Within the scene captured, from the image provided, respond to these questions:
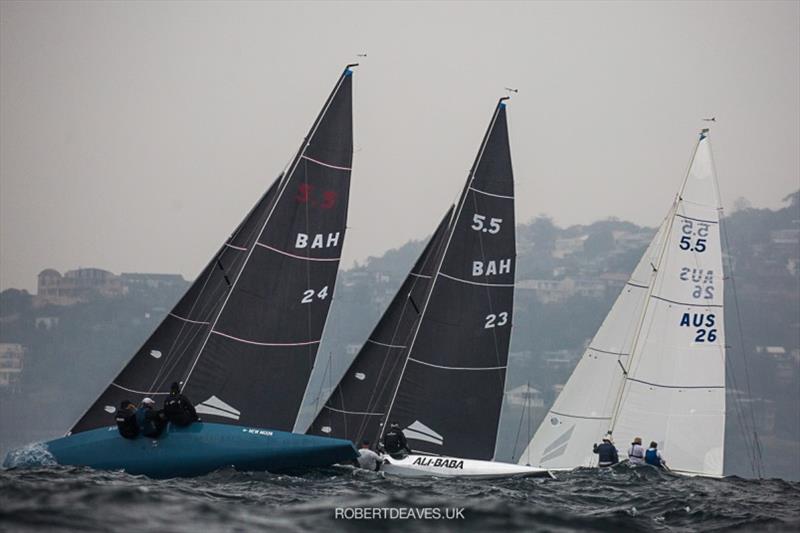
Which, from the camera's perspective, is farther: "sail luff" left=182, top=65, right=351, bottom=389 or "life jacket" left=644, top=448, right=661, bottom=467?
"life jacket" left=644, top=448, right=661, bottom=467

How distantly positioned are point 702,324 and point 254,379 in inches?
392

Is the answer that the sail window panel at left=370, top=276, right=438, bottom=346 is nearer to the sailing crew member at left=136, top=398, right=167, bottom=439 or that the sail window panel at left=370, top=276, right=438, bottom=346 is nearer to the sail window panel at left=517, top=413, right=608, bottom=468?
the sail window panel at left=517, top=413, right=608, bottom=468

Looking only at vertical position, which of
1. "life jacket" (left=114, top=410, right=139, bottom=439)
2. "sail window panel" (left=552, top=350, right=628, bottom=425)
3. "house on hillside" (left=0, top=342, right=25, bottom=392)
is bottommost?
"house on hillside" (left=0, top=342, right=25, bottom=392)

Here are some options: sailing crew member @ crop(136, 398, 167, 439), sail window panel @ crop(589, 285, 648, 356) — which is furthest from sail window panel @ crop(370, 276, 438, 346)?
sailing crew member @ crop(136, 398, 167, 439)

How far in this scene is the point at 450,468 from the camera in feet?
76.7

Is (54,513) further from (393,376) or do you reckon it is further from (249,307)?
(393,376)

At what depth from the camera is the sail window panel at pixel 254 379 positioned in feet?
77.8

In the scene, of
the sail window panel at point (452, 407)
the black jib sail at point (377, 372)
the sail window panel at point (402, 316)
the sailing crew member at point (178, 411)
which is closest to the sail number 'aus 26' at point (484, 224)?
the black jib sail at point (377, 372)

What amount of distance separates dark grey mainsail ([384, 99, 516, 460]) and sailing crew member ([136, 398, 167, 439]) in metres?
5.99

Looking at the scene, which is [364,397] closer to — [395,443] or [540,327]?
[395,443]

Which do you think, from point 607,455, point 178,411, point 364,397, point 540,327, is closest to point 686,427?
point 607,455

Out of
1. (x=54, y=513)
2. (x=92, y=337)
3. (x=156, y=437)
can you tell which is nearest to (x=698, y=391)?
(x=156, y=437)

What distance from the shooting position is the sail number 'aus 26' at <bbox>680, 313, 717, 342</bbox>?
28.5 meters

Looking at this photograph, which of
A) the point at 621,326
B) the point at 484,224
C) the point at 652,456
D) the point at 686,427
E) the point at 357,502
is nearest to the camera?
the point at 357,502
